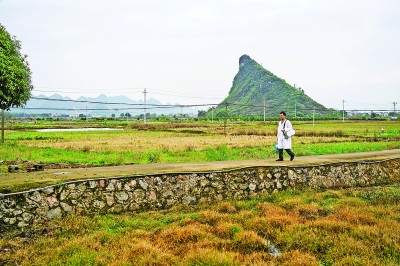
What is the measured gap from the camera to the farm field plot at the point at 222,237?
21.9ft

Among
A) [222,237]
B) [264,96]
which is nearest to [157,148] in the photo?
[222,237]

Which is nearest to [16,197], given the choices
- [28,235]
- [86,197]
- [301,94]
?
[28,235]

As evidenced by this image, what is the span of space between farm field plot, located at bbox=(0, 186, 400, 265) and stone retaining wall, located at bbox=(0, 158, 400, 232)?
1.21 ft

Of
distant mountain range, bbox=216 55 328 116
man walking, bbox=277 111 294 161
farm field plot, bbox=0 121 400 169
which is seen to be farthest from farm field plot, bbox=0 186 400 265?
Result: distant mountain range, bbox=216 55 328 116

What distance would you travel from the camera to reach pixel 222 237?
26.2ft

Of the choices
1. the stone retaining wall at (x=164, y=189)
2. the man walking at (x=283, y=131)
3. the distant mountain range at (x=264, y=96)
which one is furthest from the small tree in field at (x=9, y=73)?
the distant mountain range at (x=264, y=96)

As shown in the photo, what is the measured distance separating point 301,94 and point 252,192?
135 meters

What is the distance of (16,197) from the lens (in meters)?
8.30

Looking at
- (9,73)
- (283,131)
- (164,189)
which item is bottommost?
(164,189)

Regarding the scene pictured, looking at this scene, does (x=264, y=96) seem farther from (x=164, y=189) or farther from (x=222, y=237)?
(x=222, y=237)

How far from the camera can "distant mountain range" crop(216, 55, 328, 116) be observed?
13100 centimetres

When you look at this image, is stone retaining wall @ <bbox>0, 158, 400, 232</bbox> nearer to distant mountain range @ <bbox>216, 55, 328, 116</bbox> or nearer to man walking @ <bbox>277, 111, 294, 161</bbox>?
man walking @ <bbox>277, 111, 294, 161</bbox>

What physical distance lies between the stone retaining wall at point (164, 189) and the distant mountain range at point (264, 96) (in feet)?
338

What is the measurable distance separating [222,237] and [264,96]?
5672 inches
